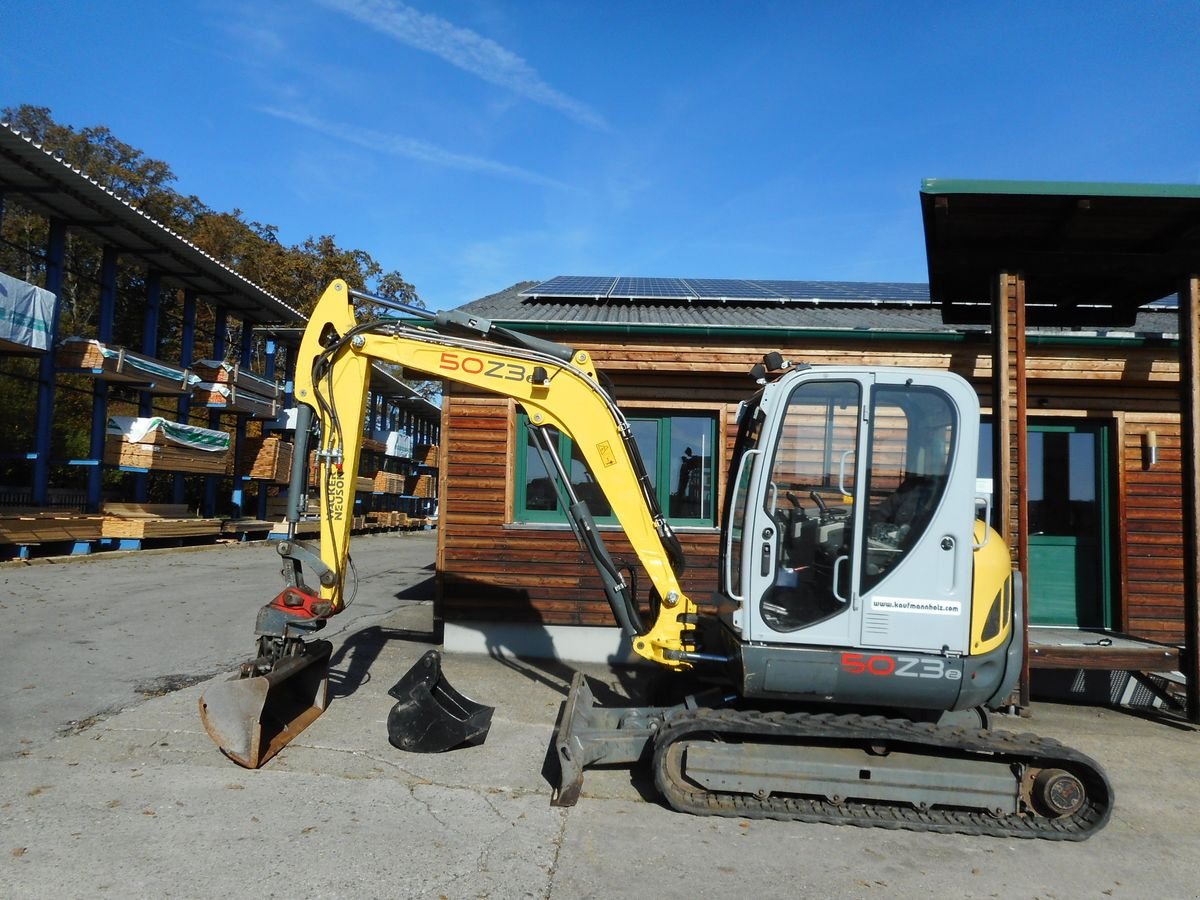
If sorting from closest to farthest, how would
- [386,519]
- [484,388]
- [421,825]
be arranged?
1. [421,825]
2. [484,388]
3. [386,519]

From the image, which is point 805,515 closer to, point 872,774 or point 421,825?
point 872,774

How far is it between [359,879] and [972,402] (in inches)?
166

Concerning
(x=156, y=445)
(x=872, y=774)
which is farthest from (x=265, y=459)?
(x=872, y=774)

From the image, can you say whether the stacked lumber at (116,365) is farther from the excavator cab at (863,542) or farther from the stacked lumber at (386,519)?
the excavator cab at (863,542)

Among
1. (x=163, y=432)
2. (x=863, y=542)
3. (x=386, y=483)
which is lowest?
(x=863, y=542)

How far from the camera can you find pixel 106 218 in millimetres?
18141

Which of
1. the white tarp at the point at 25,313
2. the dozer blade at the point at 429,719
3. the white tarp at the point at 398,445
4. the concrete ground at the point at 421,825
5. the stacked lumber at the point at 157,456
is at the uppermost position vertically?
the white tarp at the point at 25,313

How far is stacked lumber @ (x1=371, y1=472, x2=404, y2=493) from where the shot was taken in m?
32.2

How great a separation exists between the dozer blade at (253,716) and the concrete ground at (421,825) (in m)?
0.13

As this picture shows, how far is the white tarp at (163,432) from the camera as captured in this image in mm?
18391

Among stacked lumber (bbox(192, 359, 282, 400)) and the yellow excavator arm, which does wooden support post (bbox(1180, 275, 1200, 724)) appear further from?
stacked lumber (bbox(192, 359, 282, 400))

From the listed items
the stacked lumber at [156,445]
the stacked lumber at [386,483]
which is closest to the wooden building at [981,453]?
the stacked lumber at [156,445]

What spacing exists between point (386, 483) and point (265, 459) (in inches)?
334

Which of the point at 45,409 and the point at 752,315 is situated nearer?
the point at 752,315
